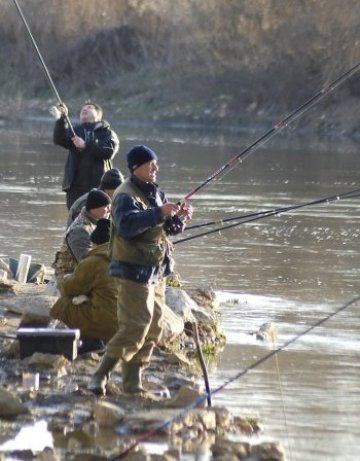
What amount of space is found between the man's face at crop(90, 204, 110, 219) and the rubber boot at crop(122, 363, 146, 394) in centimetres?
162

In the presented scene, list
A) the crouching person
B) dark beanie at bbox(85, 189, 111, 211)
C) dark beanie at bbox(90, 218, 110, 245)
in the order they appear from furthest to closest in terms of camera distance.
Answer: dark beanie at bbox(85, 189, 111, 211) → dark beanie at bbox(90, 218, 110, 245) → the crouching person

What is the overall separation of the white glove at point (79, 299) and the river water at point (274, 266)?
0.93 m

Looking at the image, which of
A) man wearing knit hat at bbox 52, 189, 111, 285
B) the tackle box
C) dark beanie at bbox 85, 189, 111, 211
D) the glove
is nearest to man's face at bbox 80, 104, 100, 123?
the glove

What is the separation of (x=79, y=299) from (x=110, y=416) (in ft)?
5.13

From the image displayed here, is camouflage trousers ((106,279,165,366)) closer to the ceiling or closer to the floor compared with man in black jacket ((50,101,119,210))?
closer to the floor

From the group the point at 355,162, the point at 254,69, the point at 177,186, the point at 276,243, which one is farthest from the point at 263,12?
the point at 276,243

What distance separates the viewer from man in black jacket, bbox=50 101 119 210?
40.0 ft

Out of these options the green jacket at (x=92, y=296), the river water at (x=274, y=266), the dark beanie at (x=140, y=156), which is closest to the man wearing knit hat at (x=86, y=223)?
the green jacket at (x=92, y=296)

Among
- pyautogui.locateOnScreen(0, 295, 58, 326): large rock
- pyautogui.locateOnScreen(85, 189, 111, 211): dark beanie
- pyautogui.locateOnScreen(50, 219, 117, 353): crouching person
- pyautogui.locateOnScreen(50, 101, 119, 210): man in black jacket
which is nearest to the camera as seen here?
pyautogui.locateOnScreen(50, 219, 117, 353): crouching person

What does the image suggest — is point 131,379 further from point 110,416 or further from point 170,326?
point 170,326

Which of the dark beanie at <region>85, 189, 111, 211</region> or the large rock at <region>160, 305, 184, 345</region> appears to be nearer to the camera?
the large rock at <region>160, 305, 184, 345</region>

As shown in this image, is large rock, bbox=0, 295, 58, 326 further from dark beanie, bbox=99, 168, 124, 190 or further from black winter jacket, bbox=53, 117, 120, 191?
black winter jacket, bbox=53, 117, 120, 191

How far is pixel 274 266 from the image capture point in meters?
15.2

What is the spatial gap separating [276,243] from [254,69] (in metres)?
35.3
